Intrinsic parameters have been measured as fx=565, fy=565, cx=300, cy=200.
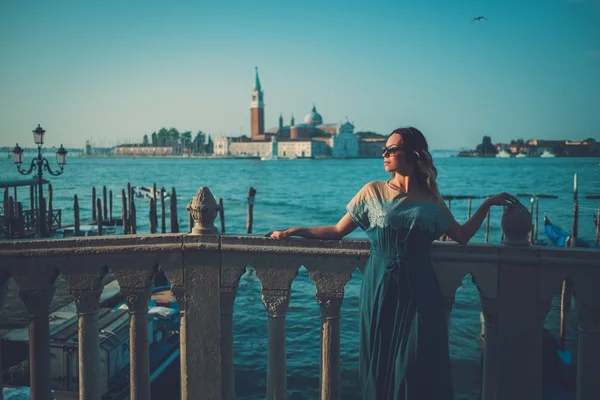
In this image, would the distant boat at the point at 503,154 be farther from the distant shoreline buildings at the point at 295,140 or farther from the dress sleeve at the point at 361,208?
the dress sleeve at the point at 361,208

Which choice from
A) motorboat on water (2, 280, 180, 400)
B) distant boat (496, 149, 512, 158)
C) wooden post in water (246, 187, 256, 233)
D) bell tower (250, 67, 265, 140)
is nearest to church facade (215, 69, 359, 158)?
bell tower (250, 67, 265, 140)

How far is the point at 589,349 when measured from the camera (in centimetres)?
219

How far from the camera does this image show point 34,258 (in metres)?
2.46

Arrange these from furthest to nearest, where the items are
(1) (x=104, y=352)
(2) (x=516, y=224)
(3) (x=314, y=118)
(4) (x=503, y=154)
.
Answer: (4) (x=503, y=154), (3) (x=314, y=118), (1) (x=104, y=352), (2) (x=516, y=224)

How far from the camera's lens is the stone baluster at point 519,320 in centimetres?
222

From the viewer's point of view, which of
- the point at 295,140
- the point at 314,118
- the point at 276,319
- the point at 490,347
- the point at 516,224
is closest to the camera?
the point at 516,224

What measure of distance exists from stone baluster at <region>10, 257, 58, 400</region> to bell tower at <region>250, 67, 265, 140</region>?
137 meters

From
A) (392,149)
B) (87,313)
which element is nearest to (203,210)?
(87,313)

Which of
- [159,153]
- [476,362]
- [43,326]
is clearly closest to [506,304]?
[43,326]

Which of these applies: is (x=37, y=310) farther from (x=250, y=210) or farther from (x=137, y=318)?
(x=250, y=210)

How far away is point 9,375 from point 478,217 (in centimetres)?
613

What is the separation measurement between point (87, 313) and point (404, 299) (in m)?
1.35

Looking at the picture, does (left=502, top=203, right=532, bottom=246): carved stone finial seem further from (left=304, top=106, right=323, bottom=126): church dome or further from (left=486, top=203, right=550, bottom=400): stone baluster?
(left=304, top=106, right=323, bottom=126): church dome

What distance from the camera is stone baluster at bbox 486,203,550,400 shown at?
2.22 meters
